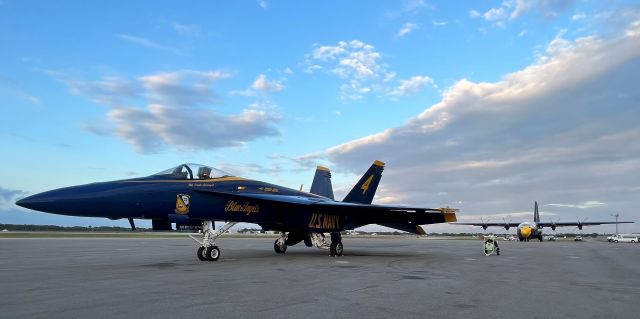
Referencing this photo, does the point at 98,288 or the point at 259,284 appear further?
the point at 259,284

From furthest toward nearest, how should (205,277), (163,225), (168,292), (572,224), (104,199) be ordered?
(572,224)
(163,225)
(104,199)
(205,277)
(168,292)

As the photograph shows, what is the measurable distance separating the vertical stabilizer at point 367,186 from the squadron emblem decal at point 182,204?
11238mm

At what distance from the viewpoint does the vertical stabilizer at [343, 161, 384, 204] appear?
2452 centimetres

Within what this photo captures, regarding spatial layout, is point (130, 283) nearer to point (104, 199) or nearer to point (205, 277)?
point (205, 277)

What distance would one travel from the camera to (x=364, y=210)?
19.6 metres

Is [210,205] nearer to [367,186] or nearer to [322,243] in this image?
[322,243]

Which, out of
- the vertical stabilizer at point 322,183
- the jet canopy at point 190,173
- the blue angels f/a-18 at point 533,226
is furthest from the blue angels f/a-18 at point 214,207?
the blue angels f/a-18 at point 533,226

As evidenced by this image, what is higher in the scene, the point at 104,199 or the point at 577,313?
the point at 104,199

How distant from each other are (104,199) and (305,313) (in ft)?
27.9

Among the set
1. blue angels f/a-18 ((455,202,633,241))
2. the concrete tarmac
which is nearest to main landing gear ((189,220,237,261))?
the concrete tarmac

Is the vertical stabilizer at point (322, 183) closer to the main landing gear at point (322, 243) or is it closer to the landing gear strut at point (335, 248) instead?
the main landing gear at point (322, 243)

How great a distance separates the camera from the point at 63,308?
6137mm

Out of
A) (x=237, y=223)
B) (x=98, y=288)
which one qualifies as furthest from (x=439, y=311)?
(x=237, y=223)

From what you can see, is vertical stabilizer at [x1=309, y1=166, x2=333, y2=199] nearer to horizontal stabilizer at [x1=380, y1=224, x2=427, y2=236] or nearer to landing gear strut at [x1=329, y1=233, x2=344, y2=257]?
horizontal stabilizer at [x1=380, y1=224, x2=427, y2=236]
